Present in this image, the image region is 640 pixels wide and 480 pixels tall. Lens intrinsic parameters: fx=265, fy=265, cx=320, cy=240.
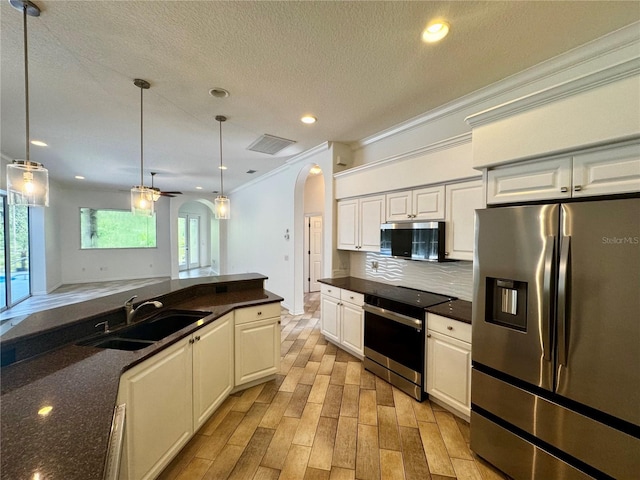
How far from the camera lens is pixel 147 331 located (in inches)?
86.7

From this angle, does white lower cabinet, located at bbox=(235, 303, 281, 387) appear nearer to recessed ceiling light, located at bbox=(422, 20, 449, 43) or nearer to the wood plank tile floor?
the wood plank tile floor

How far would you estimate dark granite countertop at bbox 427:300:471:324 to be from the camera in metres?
2.21

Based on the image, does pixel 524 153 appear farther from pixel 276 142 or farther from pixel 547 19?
pixel 276 142

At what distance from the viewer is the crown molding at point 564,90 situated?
135 centimetres

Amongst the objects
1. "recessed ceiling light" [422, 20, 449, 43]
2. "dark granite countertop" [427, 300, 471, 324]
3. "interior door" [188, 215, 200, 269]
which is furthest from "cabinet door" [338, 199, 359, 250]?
"interior door" [188, 215, 200, 269]

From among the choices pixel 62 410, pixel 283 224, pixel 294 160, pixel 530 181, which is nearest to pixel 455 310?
pixel 530 181

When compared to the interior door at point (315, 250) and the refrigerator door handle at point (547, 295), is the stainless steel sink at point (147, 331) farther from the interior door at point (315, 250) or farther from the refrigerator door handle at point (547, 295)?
the interior door at point (315, 250)

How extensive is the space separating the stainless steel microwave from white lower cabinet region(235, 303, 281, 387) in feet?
4.88

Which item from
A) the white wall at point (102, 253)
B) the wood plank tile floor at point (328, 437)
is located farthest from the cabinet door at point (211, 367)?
the white wall at point (102, 253)

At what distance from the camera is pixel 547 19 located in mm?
1671

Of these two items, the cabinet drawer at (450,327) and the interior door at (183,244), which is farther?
the interior door at (183,244)

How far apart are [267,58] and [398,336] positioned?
2754mm

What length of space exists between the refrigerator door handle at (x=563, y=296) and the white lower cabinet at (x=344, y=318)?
1904mm

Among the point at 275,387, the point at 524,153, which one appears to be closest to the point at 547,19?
the point at 524,153
